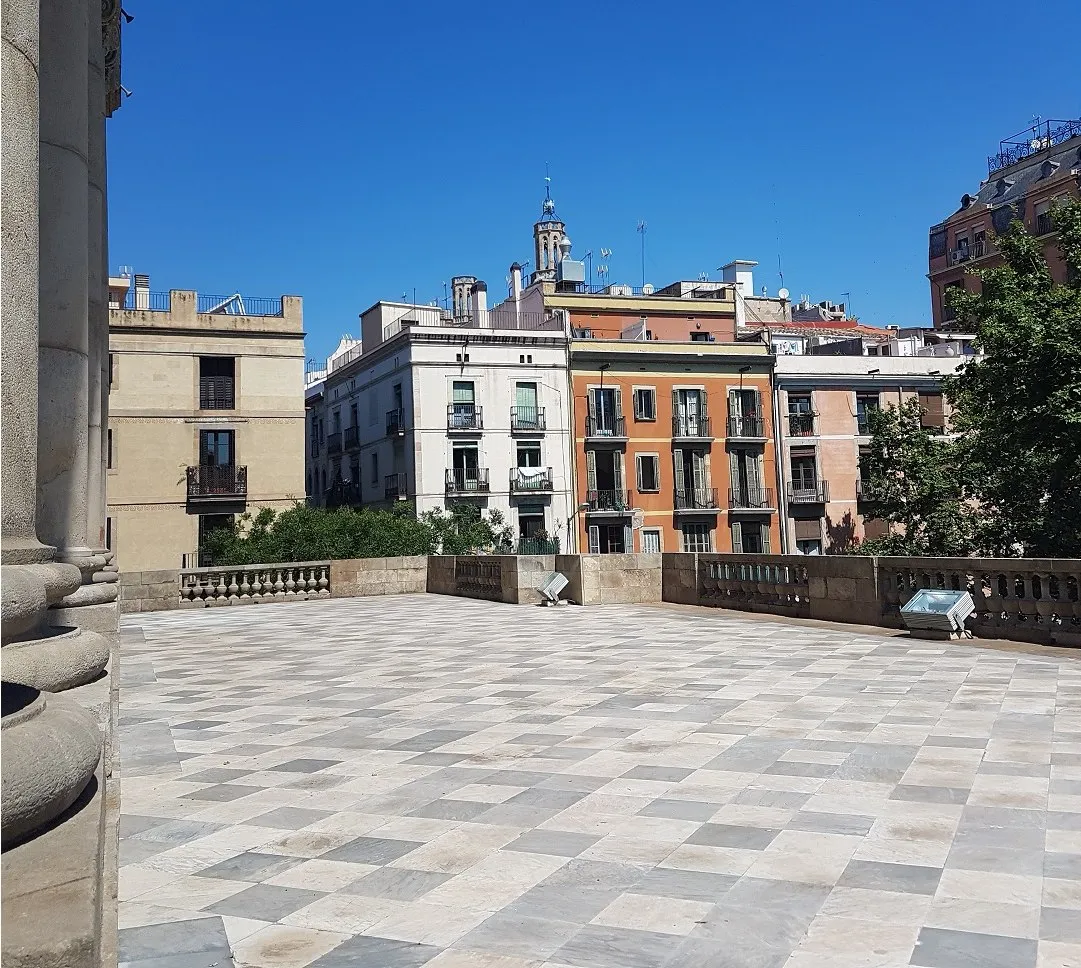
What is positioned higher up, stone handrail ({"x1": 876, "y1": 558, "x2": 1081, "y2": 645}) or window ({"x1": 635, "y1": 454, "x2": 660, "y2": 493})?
window ({"x1": 635, "y1": 454, "x2": 660, "y2": 493})

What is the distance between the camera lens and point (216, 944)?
3365mm

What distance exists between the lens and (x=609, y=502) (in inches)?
1588

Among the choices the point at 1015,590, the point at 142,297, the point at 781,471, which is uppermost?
the point at 142,297

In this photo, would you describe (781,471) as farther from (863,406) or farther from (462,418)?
(462,418)

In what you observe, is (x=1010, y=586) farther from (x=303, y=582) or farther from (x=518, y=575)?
(x=303, y=582)

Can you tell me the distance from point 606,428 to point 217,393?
15.5 meters

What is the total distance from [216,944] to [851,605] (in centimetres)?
1183

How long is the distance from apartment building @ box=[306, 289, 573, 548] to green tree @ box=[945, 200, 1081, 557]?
719 inches

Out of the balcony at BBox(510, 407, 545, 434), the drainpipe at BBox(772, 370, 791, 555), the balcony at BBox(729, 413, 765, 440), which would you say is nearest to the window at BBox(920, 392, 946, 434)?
the drainpipe at BBox(772, 370, 791, 555)

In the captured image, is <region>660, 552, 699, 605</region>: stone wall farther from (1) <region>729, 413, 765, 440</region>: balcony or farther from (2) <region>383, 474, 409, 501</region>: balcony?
(1) <region>729, 413, 765, 440</region>: balcony

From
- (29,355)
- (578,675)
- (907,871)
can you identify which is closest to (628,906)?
(907,871)

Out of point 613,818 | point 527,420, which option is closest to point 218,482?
point 527,420

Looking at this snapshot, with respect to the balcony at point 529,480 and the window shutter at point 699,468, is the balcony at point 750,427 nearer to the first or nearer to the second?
the window shutter at point 699,468

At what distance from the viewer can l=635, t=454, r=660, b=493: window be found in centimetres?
4094
